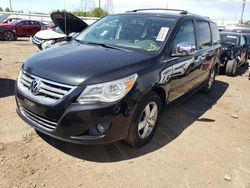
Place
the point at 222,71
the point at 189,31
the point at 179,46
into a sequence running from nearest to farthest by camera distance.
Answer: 1. the point at 179,46
2. the point at 189,31
3. the point at 222,71

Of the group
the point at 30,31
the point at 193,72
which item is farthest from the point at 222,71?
the point at 30,31

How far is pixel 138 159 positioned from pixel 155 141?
1.81 feet

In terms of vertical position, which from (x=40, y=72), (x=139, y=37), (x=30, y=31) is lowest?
(x=30, y=31)

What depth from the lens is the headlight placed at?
2.64 m

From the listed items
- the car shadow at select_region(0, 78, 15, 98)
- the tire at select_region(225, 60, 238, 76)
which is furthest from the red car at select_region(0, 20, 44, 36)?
the tire at select_region(225, 60, 238, 76)

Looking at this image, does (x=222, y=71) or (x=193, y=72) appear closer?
(x=193, y=72)

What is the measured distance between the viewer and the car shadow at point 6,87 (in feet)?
16.7

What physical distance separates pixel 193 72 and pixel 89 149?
234 cm

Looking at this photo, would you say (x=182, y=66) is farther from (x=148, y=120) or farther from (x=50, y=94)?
(x=50, y=94)

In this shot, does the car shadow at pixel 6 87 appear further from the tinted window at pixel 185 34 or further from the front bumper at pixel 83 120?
the tinted window at pixel 185 34

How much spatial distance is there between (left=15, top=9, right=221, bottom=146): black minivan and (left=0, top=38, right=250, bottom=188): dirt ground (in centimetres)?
34

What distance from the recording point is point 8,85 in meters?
5.70

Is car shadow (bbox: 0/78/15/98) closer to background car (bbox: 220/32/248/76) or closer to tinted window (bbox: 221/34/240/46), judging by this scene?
background car (bbox: 220/32/248/76)

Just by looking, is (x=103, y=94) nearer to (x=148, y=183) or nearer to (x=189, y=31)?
(x=148, y=183)
